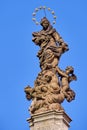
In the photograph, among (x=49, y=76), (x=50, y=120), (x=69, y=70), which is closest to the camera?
(x=50, y=120)

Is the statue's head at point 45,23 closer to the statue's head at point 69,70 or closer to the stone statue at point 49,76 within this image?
the stone statue at point 49,76

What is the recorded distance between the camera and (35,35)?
73.8ft

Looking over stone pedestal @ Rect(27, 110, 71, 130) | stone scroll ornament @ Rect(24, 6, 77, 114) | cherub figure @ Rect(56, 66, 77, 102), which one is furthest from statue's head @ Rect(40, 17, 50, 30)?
stone pedestal @ Rect(27, 110, 71, 130)

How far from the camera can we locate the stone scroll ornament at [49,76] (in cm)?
2028

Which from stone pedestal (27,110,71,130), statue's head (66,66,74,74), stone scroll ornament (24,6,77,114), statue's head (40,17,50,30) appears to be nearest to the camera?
stone pedestal (27,110,71,130)

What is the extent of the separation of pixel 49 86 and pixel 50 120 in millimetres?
1515

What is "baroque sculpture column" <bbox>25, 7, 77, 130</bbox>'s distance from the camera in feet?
64.6

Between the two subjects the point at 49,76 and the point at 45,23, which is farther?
the point at 45,23

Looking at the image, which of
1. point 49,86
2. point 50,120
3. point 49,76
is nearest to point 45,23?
point 49,76

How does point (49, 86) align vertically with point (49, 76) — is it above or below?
below

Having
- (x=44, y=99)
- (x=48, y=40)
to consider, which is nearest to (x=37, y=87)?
(x=44, y=99)

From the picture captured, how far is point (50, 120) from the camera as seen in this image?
19578mm

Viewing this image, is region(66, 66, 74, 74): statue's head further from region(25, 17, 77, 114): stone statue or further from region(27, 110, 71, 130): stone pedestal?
region(27, 110, 71, 130): stone pedestal

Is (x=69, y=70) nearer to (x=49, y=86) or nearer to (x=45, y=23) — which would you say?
(x=49, y=86)
